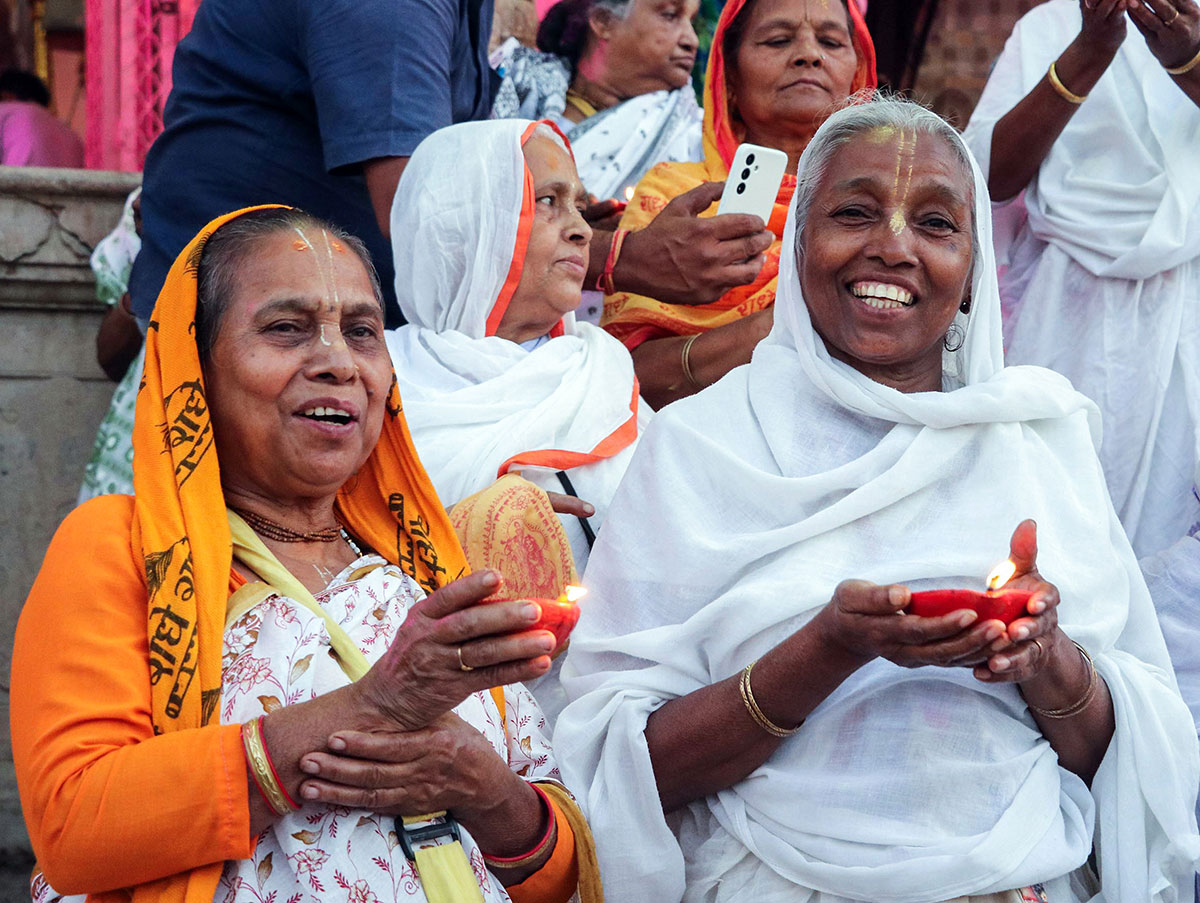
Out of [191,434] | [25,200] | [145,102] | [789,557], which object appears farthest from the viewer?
[145,102]

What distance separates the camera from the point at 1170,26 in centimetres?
392

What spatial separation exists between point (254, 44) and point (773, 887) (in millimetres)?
2637

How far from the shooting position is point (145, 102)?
594 cm

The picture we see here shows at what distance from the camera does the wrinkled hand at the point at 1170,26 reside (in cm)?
389

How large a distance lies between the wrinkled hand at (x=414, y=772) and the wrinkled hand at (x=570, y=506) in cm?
97

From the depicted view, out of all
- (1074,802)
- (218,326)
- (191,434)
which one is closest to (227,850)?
(191,434)

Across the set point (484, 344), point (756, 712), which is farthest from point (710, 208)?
point (756, 712)

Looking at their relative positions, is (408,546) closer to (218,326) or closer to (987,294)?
(218,326)

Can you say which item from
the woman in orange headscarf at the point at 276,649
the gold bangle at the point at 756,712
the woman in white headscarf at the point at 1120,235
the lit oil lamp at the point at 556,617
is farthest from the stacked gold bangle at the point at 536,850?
the woman in white headscarf at the point at 1120,235

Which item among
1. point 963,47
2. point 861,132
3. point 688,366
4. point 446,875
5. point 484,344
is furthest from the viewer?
point 963,47

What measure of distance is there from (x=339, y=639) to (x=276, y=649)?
0.11 metres

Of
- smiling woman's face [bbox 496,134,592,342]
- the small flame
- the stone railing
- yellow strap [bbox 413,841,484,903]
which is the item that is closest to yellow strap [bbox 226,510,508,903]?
yellow strap [bbox 413,841,484,903]

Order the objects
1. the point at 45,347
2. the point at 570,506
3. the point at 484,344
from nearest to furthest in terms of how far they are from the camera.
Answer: the point at 570,506 < the point at 484,344 < the point at 45,347

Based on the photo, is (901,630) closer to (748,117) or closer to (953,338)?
(953,338)
